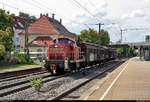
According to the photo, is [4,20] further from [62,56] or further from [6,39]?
[62,56]

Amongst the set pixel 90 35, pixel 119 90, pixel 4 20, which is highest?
pixel 90 35

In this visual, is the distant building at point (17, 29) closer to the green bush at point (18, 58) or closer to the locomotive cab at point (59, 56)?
the green bush at point (18, 58)

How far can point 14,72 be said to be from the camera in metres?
21.6

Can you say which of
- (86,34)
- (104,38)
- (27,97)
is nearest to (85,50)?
(27,97)

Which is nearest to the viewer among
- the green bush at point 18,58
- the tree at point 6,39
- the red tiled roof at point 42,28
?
the tree at point 6,39

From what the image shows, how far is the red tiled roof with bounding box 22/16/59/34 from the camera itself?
61.0 meters

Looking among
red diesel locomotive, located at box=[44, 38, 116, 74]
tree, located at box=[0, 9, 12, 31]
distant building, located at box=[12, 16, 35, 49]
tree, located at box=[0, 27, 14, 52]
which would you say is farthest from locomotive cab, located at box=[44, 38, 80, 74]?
distant building, located at box=[12, 16, 35, 49]

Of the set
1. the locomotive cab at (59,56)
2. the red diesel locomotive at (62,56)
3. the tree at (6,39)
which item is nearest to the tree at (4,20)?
the tree at (6,39)

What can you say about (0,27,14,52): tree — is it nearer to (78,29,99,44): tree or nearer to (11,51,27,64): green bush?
(11,51,27,64): green bush

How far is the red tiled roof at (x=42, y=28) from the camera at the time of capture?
200ft

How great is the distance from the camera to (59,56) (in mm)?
19750

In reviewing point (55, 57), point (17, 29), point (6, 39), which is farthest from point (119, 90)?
point (17, 29)

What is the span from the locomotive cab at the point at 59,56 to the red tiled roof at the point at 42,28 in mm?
40147

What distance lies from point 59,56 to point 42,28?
43683mm
